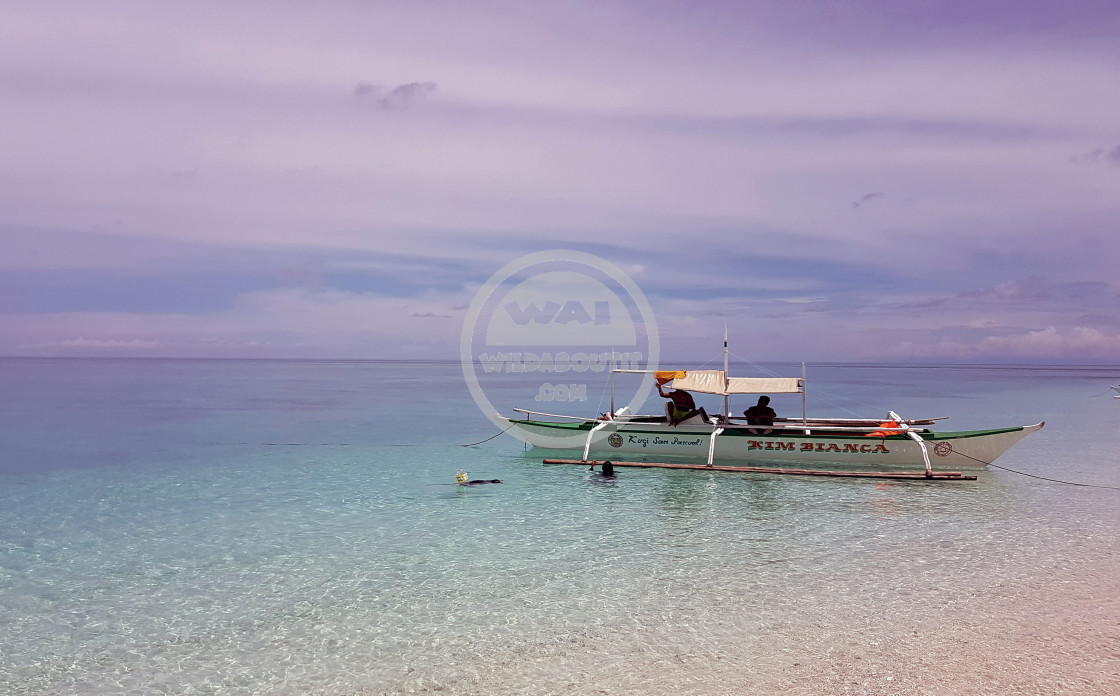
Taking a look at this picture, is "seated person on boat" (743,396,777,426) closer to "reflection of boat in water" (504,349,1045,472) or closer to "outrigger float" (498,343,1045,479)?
"reflection of boat in water" (504,349,1045,472)

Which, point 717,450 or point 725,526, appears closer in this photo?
point 725,526

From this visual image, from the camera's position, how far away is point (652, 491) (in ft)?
70.1

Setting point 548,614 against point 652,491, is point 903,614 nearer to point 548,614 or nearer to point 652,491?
point 548,614

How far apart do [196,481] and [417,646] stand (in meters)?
17.5

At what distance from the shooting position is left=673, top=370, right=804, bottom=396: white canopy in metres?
24.6

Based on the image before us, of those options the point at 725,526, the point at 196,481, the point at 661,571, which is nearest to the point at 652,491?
the point at 725,526

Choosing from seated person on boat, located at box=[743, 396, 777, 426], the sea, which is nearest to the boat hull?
seated person on boat, located at box=[743, 396, 777, 426]

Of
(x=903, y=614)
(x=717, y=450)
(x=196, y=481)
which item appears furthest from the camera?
(x=717, y=450)

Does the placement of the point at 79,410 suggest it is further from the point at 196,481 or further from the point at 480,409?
the point at 196,481

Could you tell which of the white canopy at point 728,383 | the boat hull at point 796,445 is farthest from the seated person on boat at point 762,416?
the white canopy at point 728,383

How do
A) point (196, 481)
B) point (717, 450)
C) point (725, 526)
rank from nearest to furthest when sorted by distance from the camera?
point (725, 526)
point (196, 481)
point (717, 450)

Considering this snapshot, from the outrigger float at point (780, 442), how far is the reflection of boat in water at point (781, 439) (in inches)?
1.2

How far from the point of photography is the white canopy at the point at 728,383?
24.6 metres

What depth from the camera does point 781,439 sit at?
24.5m
